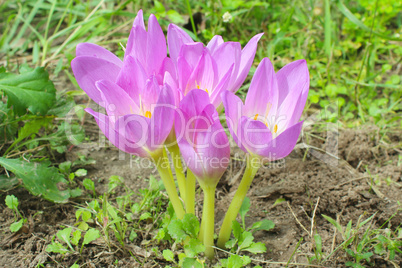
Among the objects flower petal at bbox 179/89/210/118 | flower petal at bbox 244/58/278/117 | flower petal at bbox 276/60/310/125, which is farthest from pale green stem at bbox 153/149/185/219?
flower petal at bbox 276/60/310/125

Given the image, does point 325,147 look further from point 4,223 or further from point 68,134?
point 4,223

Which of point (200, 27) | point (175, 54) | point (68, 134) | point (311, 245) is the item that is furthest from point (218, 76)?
point (200, 27)

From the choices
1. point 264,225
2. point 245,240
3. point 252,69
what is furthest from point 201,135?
point 252,69

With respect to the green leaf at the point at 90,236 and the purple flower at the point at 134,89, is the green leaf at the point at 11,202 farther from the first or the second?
the purple flower at the point at 134,89

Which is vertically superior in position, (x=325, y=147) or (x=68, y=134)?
(x=68, y=134)

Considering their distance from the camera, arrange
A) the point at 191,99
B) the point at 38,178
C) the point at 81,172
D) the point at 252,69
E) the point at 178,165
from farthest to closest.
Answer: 1. the point at 252,69
2. the point at 81,172
3. the point at 38,178
4. the point at 178,165
5. the point at 191,99

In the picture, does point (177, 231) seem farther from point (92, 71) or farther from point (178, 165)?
point (92, 71)
